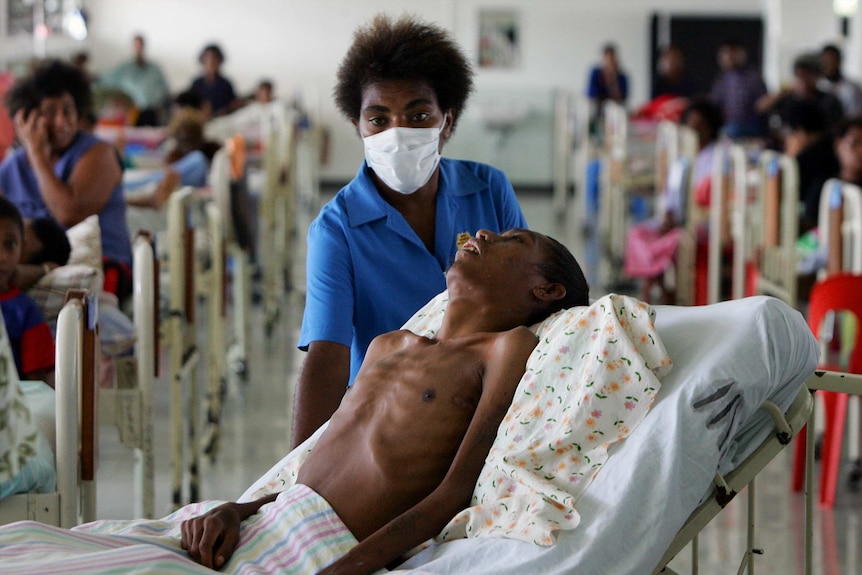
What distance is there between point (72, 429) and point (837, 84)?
307 inches

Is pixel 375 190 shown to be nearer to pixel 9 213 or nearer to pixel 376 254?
pixel 376 254

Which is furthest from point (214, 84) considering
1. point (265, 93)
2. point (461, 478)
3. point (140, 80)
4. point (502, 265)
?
point (461, 478)

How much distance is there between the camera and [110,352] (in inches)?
112

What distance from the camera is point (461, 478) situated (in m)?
1.59

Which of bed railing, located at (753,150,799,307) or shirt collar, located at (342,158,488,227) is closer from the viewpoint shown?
shirt collar, located at (342,158,488,227)

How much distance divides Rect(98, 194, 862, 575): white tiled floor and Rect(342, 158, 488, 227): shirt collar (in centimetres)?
119

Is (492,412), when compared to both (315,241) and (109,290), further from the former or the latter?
(109,290)

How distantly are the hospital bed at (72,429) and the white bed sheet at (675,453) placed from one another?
775mm

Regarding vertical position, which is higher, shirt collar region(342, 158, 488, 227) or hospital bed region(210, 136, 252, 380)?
shirt collar region(342, 158, 488, 227)

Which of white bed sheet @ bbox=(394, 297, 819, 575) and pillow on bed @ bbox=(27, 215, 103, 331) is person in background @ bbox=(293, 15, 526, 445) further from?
pillow on bed @ bbox=(27, 215, 103, 331)

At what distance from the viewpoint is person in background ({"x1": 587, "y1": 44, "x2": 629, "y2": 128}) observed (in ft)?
35.2

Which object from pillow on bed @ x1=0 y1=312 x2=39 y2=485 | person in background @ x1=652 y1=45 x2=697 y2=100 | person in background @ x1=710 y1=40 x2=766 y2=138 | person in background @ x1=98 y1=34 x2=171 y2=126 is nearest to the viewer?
pillow on bed @ x1=0 y1=312 x2=39 y2=485

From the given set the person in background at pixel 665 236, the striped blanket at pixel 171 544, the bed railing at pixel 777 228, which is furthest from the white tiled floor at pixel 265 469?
the person in background at pixel 665 236

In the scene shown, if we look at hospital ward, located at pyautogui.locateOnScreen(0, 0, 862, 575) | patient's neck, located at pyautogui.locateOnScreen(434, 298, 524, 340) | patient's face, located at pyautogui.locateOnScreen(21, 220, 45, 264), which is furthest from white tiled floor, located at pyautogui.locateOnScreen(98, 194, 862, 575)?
patient's neck, located at pyautogui.locateOnScreen(434, 298, 524, 340)
